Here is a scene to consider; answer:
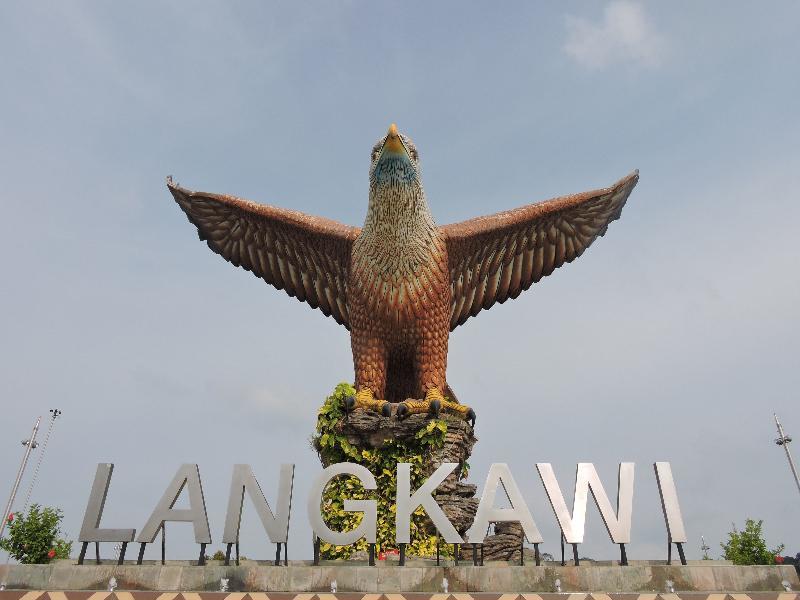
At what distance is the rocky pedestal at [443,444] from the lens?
10.4m

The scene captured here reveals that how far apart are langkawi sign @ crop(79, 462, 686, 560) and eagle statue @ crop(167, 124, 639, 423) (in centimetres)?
266

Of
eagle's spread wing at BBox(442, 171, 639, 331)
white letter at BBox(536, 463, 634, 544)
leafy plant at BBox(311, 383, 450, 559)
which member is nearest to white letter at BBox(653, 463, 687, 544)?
white letter at BBox(536, 463, 634, 544)

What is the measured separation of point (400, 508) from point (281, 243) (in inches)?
273

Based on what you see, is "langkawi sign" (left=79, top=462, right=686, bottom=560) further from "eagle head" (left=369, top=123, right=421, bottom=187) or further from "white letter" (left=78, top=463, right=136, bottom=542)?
"eagle head" (left=369, top=123, right=421, bottom=187)

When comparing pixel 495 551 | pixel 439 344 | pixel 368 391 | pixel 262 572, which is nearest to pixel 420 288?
pixel 439 344

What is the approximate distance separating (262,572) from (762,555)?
20415 mm

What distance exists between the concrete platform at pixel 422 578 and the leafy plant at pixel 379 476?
9.62 feet

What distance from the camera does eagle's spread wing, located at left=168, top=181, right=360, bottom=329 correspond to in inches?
501

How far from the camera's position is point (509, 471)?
8.52m

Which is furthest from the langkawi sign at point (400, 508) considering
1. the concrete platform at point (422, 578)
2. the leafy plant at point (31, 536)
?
the leafy plant at point (31, 536)

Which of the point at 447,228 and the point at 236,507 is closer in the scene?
the point at 236,507

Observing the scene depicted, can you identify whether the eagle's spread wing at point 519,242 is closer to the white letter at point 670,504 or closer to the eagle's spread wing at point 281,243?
the eagle's spread wing at point 281,243

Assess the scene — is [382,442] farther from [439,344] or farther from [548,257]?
[548,257]

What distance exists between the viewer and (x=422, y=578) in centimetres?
734
